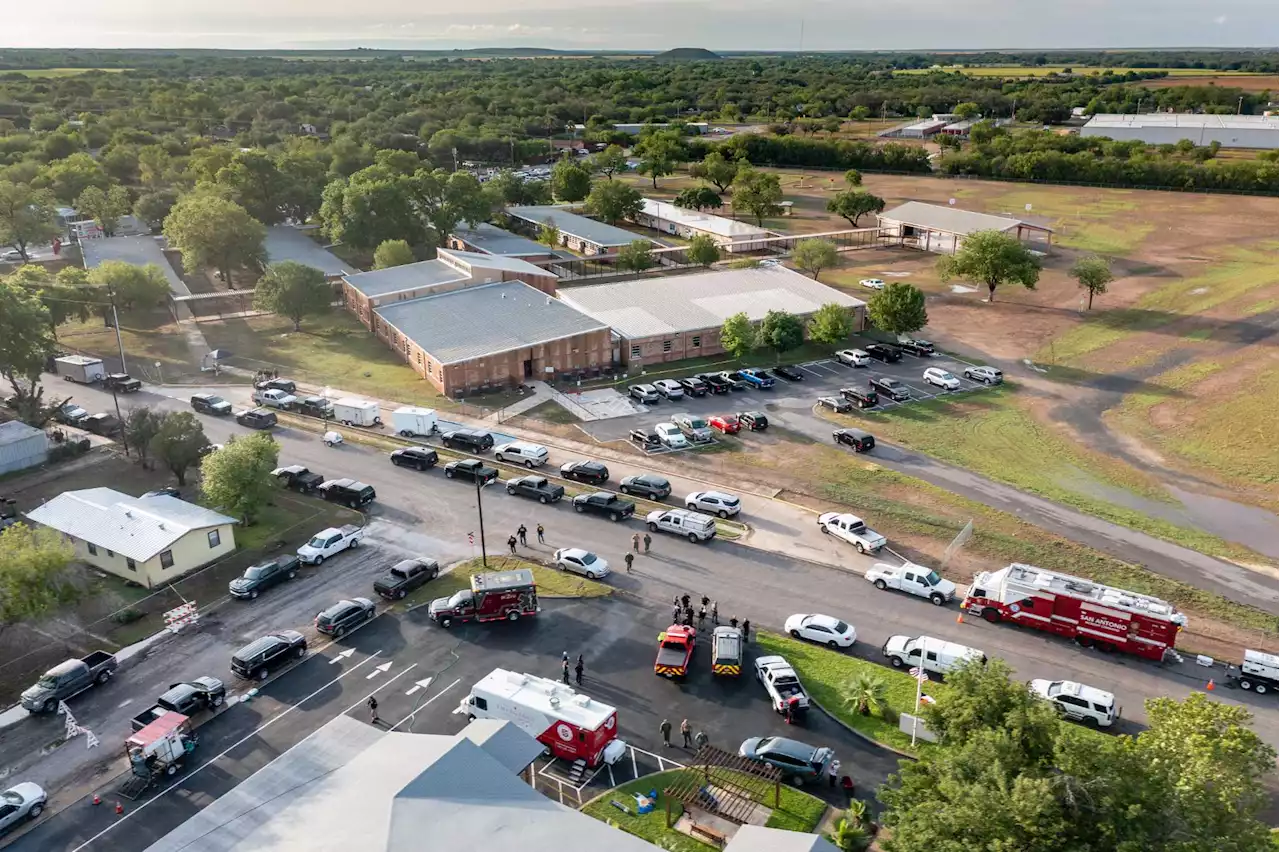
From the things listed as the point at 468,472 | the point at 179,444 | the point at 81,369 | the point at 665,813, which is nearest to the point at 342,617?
the point at 468,472

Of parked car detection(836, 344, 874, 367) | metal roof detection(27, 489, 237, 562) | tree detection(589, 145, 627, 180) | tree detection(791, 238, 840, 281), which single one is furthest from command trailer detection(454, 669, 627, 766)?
tree detection(589, 145, 627, 180)

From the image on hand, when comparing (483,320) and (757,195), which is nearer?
(483,320)

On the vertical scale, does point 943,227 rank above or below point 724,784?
above

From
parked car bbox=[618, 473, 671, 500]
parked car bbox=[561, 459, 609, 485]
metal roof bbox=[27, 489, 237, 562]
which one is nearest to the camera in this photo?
metal roof bbox=[27, 489, 237, 562]

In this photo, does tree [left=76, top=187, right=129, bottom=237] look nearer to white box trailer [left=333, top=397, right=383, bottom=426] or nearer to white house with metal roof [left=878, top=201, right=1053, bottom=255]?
white box trailer [left=333, top=397, right=383, bottom=426]

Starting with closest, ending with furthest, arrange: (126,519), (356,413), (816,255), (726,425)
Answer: (126,519)
(726,425)
(356,413)
(816,255)

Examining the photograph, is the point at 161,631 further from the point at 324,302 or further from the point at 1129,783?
the point at 324,302

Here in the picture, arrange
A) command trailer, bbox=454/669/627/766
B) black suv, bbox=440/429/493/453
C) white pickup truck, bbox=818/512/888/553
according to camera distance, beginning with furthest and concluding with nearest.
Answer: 1. black suv, bbox=440/429/493/453
2. white pickup truck, bbox=818/512/888/553
3. command trailer, bbox=454/669/627/766

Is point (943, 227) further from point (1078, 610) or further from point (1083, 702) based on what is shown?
point (1083, 702)
